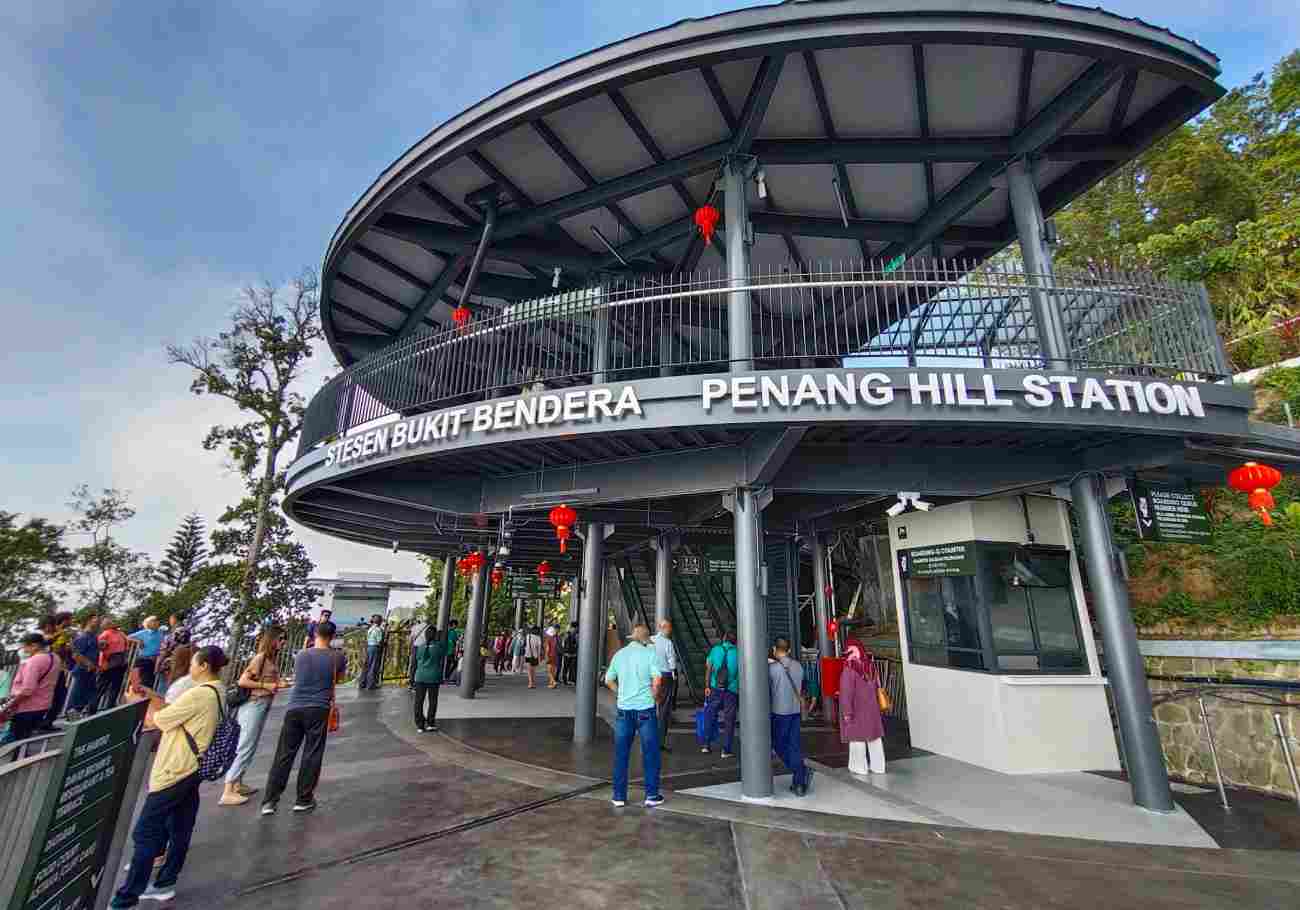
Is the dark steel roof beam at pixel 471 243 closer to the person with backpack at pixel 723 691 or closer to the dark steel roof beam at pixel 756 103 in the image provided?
the dark steel roof beam at pixel 756 103

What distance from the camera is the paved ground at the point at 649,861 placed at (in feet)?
13.7

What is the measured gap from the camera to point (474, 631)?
606 inches

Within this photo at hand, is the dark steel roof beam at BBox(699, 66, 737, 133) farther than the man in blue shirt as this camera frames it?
No

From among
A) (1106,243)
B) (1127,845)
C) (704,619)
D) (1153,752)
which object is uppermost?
(1106,243)

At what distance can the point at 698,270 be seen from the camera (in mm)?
11656

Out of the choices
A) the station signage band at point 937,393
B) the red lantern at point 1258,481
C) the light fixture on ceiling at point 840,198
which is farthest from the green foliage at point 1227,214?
the station signage band at point 937,393

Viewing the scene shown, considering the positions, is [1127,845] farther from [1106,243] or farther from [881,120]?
[1106,243]

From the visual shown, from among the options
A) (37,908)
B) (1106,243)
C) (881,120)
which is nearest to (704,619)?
(881,120)

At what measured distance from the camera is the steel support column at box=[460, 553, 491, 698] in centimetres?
1505

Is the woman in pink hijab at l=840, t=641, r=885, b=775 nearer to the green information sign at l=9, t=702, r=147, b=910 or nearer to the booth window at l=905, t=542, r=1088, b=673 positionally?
the booth window at l=905, t=542, r=1088, b=673

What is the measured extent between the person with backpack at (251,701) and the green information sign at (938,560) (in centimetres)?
964

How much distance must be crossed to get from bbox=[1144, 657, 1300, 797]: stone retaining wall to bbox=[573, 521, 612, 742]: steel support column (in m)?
8.74

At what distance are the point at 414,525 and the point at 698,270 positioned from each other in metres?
8.39

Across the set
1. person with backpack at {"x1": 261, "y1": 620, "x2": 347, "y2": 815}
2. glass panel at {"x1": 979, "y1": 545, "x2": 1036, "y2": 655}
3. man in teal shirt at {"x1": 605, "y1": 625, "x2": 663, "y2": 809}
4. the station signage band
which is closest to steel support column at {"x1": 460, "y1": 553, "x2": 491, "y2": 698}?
person with backpack at {"x1": 261, "y1": 620, "x2": 347, "y2": 815}
